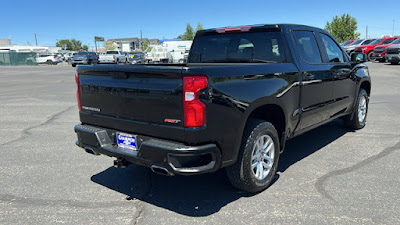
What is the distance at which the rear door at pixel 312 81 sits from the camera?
4.35 m

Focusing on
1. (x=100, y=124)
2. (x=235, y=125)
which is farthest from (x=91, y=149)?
→ (x=235, y=125)

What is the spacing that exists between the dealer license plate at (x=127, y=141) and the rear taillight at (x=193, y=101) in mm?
690

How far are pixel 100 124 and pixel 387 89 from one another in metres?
12.0

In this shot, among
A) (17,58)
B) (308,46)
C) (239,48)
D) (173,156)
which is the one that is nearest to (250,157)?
(173,156)

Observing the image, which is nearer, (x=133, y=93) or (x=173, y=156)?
(x=173, y=156)

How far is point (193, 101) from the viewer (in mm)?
2906

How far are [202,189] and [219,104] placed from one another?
126 centimetres

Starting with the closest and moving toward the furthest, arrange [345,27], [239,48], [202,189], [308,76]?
[202,189] → [308,76] → [239,48] → [345,27]

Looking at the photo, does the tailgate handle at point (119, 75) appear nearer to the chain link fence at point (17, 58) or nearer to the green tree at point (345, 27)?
the chain link fence at point (17, 58)

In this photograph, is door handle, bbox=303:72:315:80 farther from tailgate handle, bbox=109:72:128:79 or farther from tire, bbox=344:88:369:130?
tailgate handle, bbox=109:72:128:79

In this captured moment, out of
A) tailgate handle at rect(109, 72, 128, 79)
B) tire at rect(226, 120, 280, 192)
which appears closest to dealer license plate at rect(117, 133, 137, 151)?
tailgate handle at rect(109, 72, 128, 79)

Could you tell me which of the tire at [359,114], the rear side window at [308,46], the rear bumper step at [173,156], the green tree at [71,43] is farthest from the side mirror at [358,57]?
the green tree at [71,43]

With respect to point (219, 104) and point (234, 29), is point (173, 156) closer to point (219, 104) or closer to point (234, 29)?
point (219, 104)

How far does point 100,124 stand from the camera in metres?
3.73
